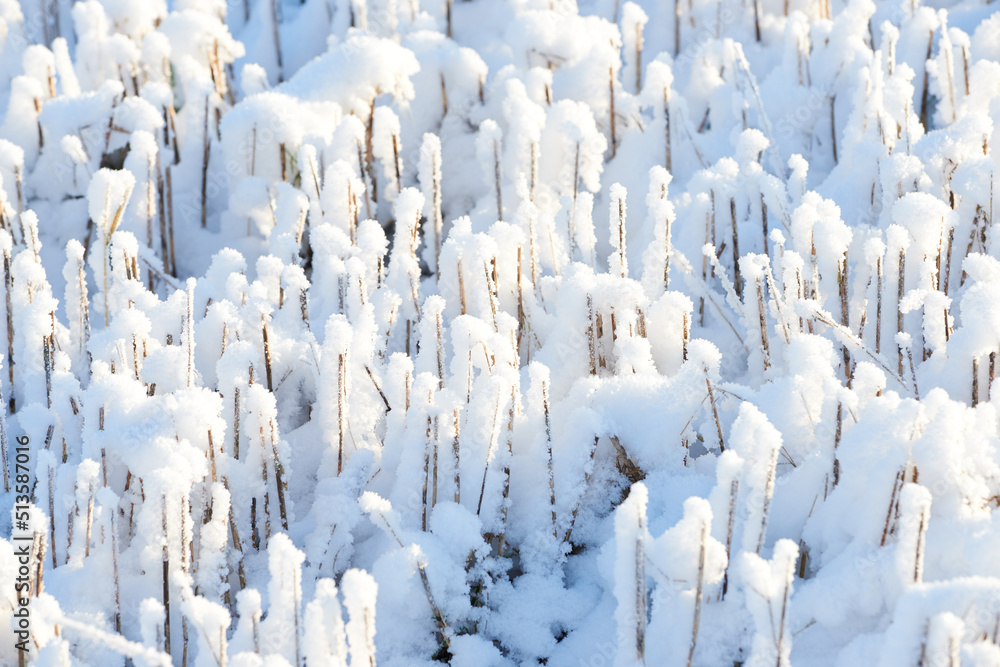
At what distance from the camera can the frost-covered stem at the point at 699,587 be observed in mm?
998

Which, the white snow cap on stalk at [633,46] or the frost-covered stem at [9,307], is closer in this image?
the frost-covered stem at [9,307]

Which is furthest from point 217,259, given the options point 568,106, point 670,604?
point 670,604

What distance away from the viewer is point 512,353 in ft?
4.58

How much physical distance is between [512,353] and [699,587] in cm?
54

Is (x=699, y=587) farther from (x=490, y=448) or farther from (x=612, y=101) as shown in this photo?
(x=612, y=101)

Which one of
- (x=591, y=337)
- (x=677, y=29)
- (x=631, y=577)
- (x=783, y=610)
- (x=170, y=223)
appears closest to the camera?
(x=783, y=610)

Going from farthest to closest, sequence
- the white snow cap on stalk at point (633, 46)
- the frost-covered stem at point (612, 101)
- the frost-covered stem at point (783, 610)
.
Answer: the white snow cap on stalk at point (633, 46) < the frost-covered stem at point (612, 101) < the frost-covered stem at point (783, 610)

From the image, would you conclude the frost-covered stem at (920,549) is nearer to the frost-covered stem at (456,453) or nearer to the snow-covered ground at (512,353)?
the snow-covered ground at (512,353)

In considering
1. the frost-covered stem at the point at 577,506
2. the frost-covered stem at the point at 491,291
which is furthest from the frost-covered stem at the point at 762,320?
the frost-covered stem at the point at 491,291

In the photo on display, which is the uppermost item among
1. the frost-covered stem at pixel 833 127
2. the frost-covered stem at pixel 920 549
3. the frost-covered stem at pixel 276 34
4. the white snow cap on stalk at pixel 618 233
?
the frost-covered stem at pixel 276 34

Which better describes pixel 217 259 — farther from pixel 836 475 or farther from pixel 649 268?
pixel 836 475

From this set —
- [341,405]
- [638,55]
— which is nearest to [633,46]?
[638,55]

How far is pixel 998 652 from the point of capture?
860mm

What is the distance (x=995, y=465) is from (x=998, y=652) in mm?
298
